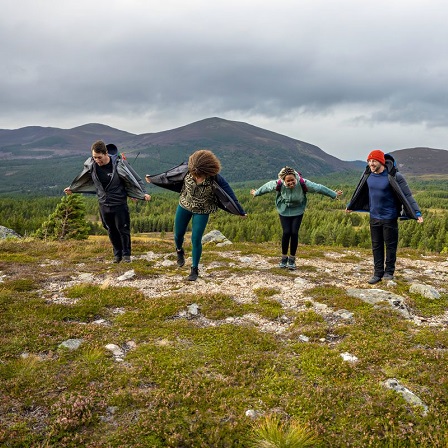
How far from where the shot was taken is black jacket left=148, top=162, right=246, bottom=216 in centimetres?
1038

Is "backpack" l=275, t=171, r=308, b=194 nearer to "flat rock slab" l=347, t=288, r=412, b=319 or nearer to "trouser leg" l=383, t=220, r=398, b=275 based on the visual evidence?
"trouser leg" l=383, t=220, r=398, b=275

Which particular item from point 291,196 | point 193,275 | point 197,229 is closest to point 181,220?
point 197,229

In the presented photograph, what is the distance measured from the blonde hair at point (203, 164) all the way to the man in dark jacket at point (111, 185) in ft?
8.71

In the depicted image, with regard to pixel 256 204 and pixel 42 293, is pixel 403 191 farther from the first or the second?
pixel 256 204

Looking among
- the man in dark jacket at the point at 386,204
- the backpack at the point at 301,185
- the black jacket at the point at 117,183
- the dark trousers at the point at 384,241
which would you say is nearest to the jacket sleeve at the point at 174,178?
the black jacket at the point at 117,183

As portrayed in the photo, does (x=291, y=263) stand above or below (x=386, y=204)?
below

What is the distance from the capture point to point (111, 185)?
461 inches

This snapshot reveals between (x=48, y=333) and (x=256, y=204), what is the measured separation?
171 m

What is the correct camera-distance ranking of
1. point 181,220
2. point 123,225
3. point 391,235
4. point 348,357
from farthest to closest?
1. point 123,225
2. point 181,220
3. point 391,235
4. point 348,357

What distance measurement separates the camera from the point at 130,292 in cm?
882

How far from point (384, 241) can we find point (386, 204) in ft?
4.11

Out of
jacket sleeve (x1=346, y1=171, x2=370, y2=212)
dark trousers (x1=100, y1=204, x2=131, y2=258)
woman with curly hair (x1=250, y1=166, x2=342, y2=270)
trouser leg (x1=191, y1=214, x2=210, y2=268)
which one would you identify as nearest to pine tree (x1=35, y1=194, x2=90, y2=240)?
dark trousers (x1=100, y1=204, x2=131, y2=258)

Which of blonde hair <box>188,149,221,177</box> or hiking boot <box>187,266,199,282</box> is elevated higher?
blonde hair <box>188,149,221,177</box>

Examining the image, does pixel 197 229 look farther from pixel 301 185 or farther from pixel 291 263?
pixel 291 263
